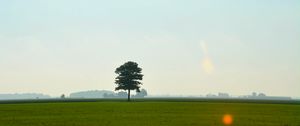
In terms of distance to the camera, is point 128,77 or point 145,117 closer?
point 145,117

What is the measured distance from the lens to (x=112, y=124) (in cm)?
3238

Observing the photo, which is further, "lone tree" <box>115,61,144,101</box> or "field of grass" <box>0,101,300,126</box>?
"lone tree" <box>115,61,144,101</box>

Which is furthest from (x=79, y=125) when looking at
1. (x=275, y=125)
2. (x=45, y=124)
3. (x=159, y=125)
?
(x=275, y=125)

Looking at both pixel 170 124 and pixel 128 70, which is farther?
pixel 128 70

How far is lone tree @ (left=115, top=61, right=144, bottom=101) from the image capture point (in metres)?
129

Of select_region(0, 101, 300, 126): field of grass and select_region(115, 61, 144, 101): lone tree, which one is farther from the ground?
select_region(115, 61, 144, 101): lone tree

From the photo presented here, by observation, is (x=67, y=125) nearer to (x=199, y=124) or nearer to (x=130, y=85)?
(x=199, y=124)

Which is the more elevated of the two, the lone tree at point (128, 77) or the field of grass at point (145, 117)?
the lone tree at point (128, 77)

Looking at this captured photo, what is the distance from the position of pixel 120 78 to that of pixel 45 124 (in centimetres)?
9747

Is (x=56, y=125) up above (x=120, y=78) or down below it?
below

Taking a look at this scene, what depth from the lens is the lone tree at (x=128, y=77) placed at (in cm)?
12925

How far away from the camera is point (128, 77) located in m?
129

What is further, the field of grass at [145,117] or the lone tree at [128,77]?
the lone tree at [128,77]

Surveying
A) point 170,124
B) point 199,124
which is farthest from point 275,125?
point 170,124
